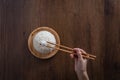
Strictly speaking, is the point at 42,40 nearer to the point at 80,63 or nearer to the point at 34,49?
the point at 34,49

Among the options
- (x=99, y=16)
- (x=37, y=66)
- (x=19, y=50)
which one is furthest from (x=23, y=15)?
(x=99, y=16)

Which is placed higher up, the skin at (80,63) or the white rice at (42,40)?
the white rice at (42,40)

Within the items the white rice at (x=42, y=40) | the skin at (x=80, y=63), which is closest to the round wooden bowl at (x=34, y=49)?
the white rice at (x=42, y=40)

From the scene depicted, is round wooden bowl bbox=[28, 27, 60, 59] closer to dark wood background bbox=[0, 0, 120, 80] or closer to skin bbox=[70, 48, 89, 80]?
dark wood background bbox=[0, 0, 120, 80]

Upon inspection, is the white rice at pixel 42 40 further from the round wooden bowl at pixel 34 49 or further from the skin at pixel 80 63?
the skin at pixel 80 63

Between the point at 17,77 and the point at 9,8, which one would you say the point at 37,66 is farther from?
the point at 9,8

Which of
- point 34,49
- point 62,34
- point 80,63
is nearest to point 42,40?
point 34,49

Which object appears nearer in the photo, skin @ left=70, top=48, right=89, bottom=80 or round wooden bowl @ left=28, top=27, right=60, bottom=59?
skin @ left=70, top=48, right=89, bottom=80

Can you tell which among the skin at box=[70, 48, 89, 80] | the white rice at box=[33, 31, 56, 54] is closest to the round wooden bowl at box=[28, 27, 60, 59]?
the white rice at box=[33, 31, 56, 54]
